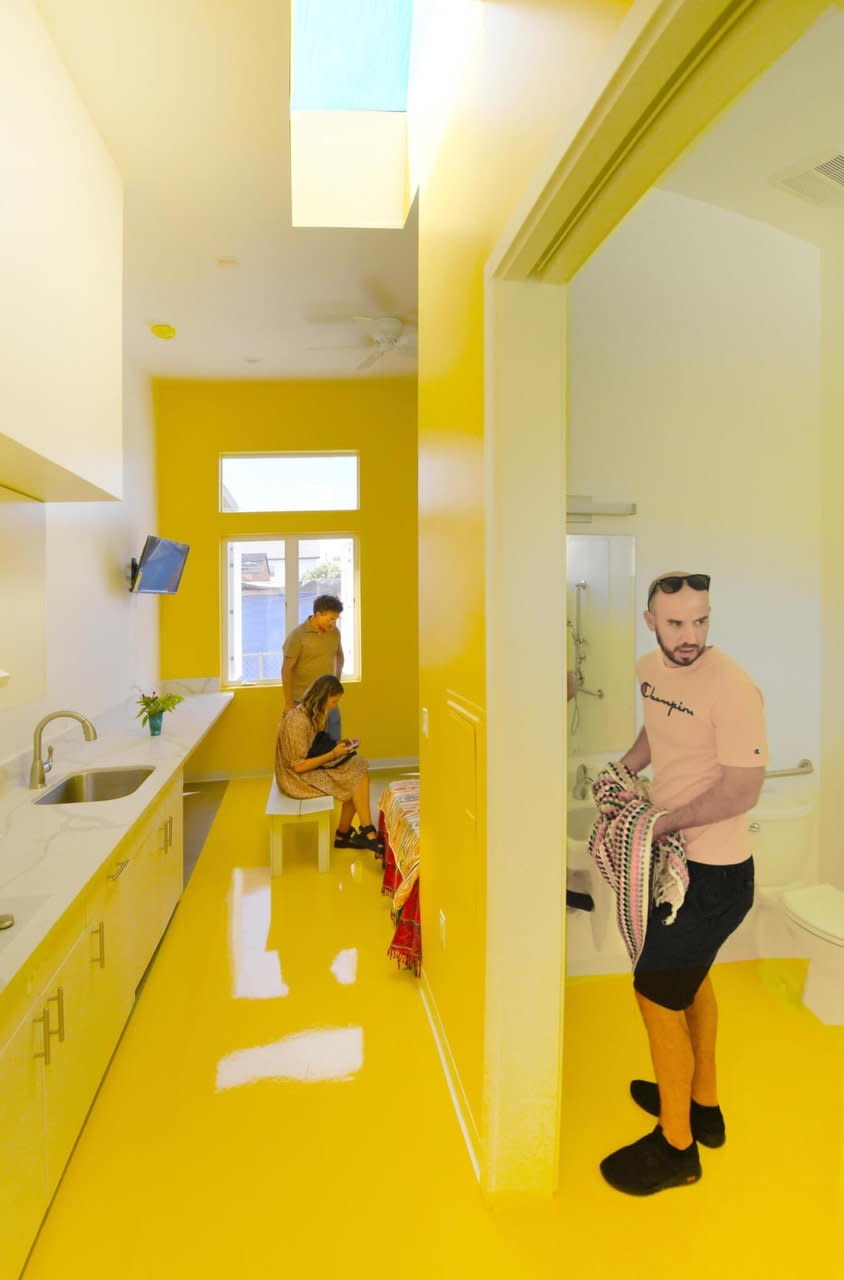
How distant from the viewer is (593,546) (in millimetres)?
1256

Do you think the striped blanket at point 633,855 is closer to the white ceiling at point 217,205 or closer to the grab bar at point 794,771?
the grab bar at point 794,771

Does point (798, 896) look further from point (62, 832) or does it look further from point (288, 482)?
point (288, 482)

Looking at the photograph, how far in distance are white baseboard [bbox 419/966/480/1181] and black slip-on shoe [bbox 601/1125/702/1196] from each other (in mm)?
424

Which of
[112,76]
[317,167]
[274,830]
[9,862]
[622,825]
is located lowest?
[274,830]

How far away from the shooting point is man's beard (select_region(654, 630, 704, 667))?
985 millimetres

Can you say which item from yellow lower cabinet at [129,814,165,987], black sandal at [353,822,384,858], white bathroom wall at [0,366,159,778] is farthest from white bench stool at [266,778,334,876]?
white bathroom wall at [0,366,159,778]

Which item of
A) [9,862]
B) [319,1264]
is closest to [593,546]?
[319,1264]

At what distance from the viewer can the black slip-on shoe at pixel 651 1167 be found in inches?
50.8

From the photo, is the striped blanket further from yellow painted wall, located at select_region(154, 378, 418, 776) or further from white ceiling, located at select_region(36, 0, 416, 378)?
yellow painted wall, located at select_region(154, 378, 418, 776)

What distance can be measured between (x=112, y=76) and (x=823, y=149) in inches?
105

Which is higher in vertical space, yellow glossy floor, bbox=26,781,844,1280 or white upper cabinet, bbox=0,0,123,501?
white upper cabinet, bbox=0,0,123,501

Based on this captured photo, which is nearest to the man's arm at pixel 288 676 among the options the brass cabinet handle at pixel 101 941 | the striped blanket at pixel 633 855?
the brass cabinet handle at pixel 101 941

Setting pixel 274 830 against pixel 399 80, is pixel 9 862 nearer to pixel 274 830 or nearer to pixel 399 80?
pixel 274 830

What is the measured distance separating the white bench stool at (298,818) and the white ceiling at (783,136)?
3523 mm
